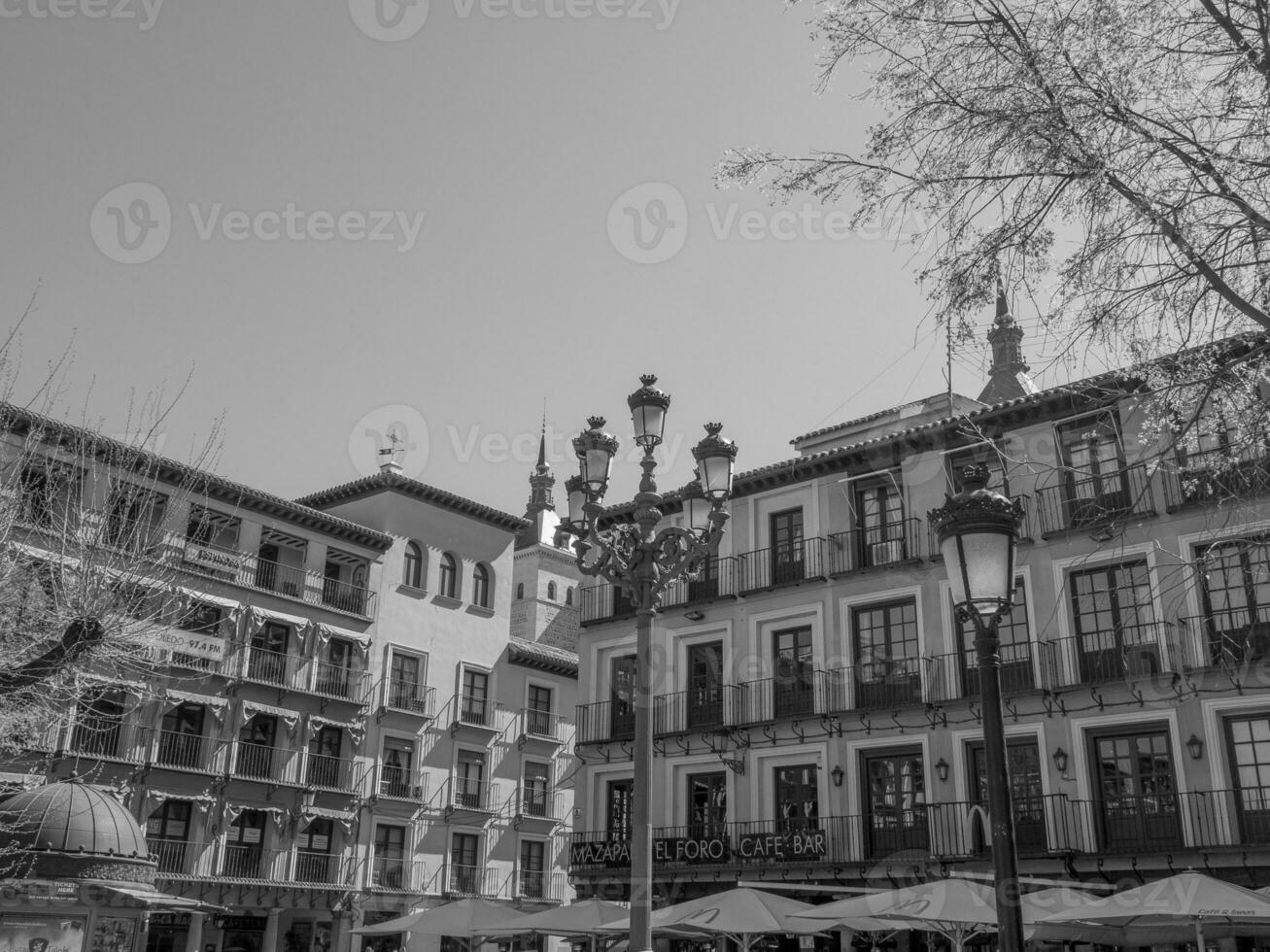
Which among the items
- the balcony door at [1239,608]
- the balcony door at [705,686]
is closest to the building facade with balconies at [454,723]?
the balcony door at [705,686]

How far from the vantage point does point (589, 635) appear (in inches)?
1277

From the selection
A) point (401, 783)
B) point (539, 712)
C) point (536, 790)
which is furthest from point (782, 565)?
point (539, 712)

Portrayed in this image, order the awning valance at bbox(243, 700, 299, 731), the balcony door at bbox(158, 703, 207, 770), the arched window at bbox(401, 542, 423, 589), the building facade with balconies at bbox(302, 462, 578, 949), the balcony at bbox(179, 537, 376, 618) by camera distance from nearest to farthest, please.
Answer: the balcony door at bbox(158, 703, 207, 770) → the balcony at bbox(179, 537, 376, 618) → the awning valance at bbox(243, 700, 299, 731) → the building facade with balconies at bbox(302, 462, 578, 949) → the arched window at bbox(401, 542, 423, 589)

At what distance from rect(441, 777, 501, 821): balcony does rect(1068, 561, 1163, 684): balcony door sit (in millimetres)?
23131

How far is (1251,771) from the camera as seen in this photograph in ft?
69.3

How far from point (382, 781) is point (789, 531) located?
16.7 metres

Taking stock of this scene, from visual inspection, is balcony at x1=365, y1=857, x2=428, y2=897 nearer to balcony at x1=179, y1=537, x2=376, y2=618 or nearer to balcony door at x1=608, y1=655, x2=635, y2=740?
balcony at x1=179, y1=537, x2=376, y2=618

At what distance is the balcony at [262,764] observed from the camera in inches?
1344

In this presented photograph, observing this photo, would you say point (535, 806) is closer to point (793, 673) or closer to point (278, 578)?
point (278, 578)

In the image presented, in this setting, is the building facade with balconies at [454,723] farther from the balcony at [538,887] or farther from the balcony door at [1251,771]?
the balcony door at [1251,771]

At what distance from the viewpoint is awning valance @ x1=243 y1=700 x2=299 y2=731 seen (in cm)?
3475

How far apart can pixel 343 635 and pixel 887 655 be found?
18.8 metres

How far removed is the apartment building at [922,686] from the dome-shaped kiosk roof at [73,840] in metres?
12.6

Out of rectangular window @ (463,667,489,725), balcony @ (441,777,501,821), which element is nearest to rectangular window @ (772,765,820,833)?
balcony @ (441,777,501,821)
